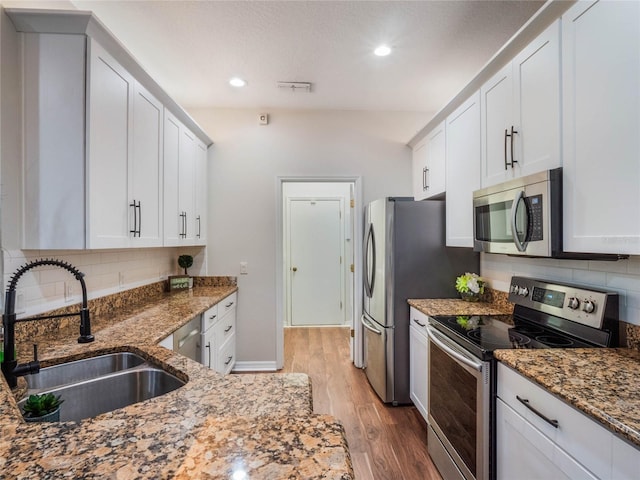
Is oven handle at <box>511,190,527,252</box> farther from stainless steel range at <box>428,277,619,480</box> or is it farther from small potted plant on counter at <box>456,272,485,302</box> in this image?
small potted plant on counter at <box>456,272,485,302</box>

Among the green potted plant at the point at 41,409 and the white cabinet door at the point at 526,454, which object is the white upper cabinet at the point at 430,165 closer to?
the white cabinet door at the point at 526,454

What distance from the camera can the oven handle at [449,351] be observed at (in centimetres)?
145

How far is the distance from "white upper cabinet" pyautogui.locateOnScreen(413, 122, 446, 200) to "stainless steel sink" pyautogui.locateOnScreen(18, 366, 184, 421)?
2385mm

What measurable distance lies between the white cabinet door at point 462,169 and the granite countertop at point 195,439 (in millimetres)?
1749

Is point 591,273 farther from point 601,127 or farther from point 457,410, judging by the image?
point 457,410

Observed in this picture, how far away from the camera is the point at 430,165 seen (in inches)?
115

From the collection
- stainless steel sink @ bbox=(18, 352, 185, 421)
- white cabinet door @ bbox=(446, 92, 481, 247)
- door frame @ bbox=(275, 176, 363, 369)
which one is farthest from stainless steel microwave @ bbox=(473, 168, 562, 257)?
stainless steel sink @ bbox=(18, 352, 185, 421)

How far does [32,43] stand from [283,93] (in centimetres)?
185

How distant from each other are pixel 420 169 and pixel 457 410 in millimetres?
2220

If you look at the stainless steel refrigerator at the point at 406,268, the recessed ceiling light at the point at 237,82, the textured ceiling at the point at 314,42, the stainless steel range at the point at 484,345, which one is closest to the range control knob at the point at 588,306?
the stainless steel range at the point at 484,345

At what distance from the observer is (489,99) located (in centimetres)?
199

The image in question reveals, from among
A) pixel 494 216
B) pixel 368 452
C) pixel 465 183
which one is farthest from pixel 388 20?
pixel 368 452

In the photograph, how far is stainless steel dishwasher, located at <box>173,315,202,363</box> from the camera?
1901 millimetres

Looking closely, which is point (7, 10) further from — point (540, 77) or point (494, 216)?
point (494, 216)
